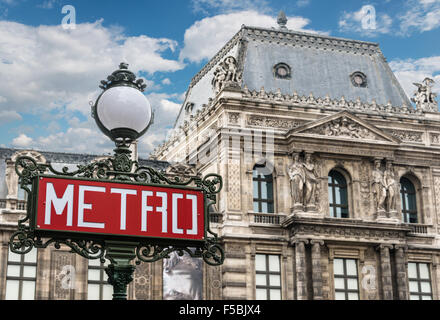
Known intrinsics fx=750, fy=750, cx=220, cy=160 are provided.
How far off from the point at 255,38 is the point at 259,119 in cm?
655

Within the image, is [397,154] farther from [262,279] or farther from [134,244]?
[134,244]

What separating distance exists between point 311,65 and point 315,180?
8121 mm

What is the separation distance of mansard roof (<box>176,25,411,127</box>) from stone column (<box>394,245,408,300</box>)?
8.53 metres

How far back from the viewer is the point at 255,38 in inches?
1612

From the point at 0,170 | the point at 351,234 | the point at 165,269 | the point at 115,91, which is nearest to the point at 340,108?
the point at 351,234

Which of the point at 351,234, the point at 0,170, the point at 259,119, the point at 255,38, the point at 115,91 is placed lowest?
the point at 115,91

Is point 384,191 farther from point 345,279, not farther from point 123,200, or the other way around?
point 123,200

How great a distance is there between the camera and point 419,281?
121 feet

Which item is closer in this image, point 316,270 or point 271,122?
point 316,270

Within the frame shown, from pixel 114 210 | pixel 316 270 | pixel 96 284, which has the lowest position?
pixel 114 210

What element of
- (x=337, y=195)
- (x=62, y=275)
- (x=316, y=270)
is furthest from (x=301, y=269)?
(x=62, y=275)

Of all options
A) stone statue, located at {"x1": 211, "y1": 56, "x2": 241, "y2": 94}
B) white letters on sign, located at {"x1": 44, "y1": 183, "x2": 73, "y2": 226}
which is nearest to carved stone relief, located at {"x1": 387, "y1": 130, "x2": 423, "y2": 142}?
stone statue, located at {"x1": 211, "y1": 56, "x2": 241, "y2": 94}

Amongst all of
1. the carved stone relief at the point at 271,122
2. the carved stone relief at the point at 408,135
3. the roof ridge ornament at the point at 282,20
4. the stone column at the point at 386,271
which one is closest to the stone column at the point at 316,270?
the stone column at the point at 386,271

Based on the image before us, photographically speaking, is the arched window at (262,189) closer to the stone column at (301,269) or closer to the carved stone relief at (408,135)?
the stone column at (301,269)
